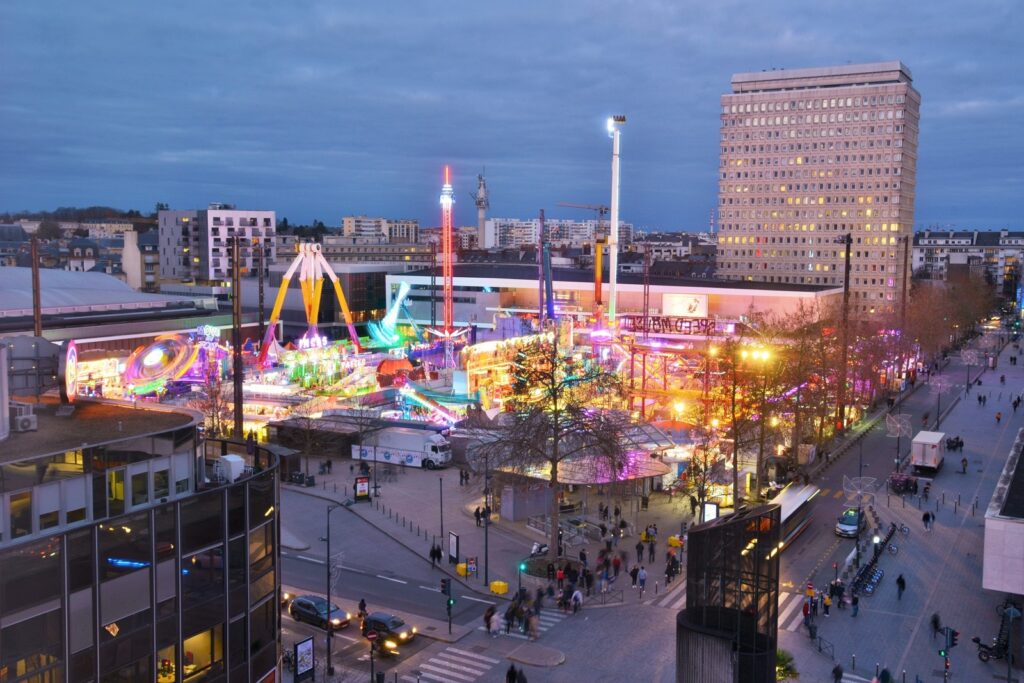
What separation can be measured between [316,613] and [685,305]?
7674cm

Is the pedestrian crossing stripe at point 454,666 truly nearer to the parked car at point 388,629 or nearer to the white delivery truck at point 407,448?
the parked car at point 388,629

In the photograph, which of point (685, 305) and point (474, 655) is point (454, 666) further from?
point (685, 305)

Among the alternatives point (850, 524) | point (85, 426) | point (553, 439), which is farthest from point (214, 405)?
point (85, 426)

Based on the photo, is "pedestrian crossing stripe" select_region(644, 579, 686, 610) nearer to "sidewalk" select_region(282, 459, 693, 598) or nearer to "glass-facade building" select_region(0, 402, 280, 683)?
"sidewalk" select_region(282, 459, 693, 598)

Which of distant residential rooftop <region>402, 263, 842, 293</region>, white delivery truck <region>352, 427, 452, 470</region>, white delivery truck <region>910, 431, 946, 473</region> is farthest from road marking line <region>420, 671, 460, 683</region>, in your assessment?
distant residential rooftop <region>402, 263, 842, 293</region>

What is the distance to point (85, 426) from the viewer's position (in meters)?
17.9

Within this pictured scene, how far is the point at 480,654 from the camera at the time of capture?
1008 inches

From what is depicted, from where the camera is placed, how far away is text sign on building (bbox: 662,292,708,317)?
98206 mm

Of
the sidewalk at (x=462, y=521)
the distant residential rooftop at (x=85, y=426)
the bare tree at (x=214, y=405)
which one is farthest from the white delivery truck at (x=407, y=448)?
the distant residential rooftop at (x=85, y=426)

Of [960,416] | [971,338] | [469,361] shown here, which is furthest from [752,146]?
[469,361]

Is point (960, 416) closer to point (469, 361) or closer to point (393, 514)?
point (469, 361)

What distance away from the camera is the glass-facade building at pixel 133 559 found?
1319 cm

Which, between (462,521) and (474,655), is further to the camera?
(462,521)

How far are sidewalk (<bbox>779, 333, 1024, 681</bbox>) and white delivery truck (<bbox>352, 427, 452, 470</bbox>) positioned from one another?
21.4 m
